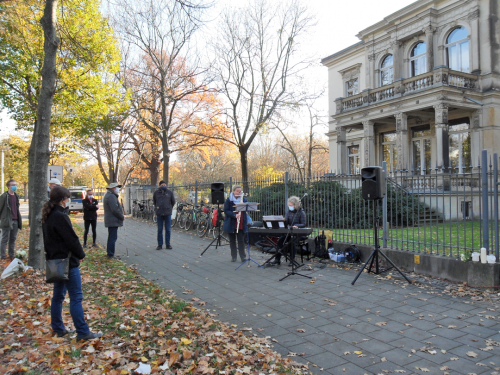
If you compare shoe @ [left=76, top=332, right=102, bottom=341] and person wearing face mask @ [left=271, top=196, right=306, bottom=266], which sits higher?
person wearing face mask @ [left=271, top=196, right=306, bottom=266]

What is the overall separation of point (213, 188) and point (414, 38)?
17.1 metres

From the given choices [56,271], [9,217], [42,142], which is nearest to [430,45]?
[42,142]

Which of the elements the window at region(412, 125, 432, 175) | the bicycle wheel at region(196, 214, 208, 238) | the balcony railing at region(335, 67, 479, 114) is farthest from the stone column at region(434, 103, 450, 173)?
the bicycle wheel at region(196, 214, 208, 238)

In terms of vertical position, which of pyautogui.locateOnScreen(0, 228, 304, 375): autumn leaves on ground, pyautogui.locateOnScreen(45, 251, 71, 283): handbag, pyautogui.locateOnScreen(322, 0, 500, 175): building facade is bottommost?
pyautogui.locateOnScreen(0, 228, 304, 375): autumn leaves on ground

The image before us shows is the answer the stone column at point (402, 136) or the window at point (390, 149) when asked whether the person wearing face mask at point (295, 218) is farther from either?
the window at point (390, 149)

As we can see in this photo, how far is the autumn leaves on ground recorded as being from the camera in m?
3.84

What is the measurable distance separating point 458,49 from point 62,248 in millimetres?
21988

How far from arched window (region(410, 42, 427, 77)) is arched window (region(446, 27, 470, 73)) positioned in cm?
132

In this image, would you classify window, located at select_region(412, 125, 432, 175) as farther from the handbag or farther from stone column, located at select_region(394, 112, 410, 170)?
the handbag

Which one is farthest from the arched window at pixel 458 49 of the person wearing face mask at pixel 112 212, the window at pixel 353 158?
the person wearing face mask at pixel 112 212

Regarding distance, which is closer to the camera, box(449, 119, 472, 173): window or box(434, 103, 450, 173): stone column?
box(434, 103, 450, 173): stone column

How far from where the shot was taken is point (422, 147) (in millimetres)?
21859

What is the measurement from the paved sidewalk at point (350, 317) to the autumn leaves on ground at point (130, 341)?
A: 467 mm

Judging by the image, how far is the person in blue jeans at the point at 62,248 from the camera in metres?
4.52
